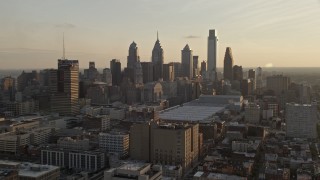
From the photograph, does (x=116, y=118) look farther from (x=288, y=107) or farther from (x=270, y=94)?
(x=270, y=94)

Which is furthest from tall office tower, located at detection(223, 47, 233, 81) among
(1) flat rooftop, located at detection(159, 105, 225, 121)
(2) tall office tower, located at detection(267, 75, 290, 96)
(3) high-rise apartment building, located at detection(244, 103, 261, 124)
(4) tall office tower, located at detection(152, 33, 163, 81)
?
(3) high-rise apartment building, located at detection(244, 103, 261, 124)

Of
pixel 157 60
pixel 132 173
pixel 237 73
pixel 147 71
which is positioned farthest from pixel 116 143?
pixel 157 60

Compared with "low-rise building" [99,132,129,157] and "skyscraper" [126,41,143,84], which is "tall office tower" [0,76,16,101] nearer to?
"skyscraper" [126,41,143,84]

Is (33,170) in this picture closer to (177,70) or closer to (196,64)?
(177,70)

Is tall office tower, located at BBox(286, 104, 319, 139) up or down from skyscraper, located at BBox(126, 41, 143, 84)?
down

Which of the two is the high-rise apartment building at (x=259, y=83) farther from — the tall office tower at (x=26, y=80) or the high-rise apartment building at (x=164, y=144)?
the high-rise apartment building at (x=164, y=144)

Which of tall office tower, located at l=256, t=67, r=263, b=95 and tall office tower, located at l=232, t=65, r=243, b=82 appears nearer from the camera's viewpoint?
tall office tower, located at l=256, t=67, r=263, b=95
